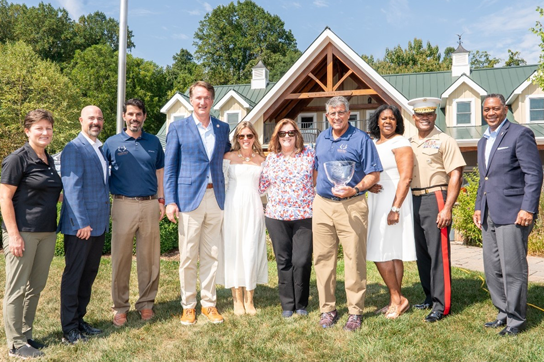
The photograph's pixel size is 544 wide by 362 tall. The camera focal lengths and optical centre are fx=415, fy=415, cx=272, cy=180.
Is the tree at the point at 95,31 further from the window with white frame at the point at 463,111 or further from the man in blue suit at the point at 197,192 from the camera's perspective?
the man in blue suit at the point at 197,192

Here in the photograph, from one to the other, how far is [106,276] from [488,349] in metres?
5.45

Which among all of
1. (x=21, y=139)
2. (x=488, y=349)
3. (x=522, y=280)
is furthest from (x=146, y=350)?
(x=21, y=139)

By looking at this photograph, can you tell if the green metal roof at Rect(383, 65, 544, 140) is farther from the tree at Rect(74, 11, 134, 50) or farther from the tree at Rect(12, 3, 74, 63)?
the tree at Rect(12, 3, 74, 63)

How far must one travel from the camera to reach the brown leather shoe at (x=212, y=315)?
174 inches

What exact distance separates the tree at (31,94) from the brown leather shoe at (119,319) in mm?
A: 25468

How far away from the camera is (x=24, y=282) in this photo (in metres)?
3.57

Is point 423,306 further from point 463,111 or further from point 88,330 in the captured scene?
point 463,111

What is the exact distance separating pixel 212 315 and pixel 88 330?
1242 mm

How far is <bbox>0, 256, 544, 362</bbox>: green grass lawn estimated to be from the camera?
354 centimetres

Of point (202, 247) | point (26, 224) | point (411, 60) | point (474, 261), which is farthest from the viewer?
point (411, 60)

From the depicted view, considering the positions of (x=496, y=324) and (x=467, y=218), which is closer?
(x=496, y=324)

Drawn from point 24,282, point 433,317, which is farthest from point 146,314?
point 433,317

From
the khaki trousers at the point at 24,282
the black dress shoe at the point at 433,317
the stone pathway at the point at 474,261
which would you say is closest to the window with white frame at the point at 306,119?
the stone pathway at the point at 474,261

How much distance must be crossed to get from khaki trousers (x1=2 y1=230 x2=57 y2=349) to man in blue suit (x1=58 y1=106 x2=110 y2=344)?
23 centimetres
